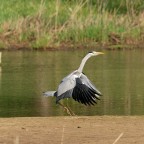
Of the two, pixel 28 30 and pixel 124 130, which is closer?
pixel 124 130

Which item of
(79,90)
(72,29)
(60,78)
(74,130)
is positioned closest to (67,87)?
(79,90)

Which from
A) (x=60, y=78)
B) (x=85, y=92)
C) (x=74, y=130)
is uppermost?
(x=85, y=92)

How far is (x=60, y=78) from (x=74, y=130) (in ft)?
27.3

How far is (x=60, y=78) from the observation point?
17719mm

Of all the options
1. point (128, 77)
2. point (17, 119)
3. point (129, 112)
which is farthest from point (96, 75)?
point (17, 119)

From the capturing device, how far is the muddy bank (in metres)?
8.63

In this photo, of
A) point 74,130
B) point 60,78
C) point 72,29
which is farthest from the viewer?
point 72,29

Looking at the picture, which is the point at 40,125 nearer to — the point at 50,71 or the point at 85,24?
the point at 50,71

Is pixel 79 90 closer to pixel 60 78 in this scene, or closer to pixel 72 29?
pixel 60 78

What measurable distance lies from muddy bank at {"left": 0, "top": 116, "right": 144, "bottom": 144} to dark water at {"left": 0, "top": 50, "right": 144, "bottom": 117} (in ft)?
6.22

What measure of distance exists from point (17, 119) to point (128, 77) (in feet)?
25.8

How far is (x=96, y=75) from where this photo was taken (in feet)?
Result: 60.8

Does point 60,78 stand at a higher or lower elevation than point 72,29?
lower

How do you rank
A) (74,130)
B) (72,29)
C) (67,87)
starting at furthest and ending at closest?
(72,29) → (67,87) → (74,130)
